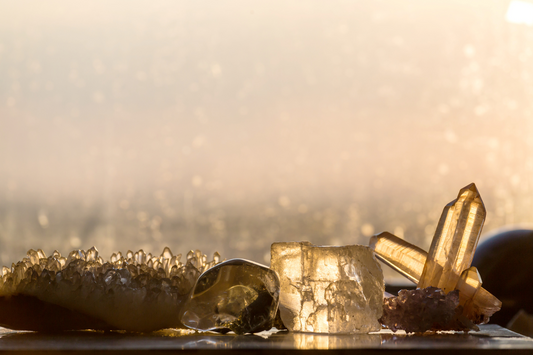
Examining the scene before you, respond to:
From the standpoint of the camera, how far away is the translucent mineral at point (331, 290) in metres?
0.66

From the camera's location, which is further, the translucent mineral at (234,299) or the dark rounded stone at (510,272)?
the dark rounded stone at (510,272)

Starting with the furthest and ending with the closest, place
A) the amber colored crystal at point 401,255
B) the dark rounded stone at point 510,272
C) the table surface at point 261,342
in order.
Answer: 1. the dark rounded stone at point 510,272
2. the amber colored crystal at point 401,255
3. the table surface at point 261,342

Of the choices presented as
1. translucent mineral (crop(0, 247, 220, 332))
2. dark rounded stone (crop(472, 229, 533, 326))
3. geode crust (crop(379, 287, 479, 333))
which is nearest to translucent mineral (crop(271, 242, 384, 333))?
geode crust (crop(379, 287, 479, 333))

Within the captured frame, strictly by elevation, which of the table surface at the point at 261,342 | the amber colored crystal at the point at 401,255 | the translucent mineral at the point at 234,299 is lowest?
the table surface at the point at 261,342

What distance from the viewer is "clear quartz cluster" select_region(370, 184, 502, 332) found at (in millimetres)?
677

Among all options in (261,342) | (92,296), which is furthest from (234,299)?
(92,296)

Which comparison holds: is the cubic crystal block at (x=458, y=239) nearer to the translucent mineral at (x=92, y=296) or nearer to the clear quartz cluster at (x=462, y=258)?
the clear quartz cluster at (x=462, y=258)

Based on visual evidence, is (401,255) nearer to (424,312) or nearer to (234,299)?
(424,312)

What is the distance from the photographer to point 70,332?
0.66 metres

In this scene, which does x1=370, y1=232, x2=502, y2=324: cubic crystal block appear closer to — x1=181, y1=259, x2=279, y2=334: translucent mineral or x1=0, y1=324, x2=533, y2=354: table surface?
x1=0, y1=324, x2=533, y2=354: table surface

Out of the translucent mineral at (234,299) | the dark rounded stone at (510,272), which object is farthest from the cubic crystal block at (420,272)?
the dark rounded stone at (510,272)

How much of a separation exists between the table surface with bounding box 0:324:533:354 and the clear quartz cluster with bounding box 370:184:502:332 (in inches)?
1.6

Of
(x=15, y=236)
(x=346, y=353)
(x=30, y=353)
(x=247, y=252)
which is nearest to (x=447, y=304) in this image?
(x=346, y=353)

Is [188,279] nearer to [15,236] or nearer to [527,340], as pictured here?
[527,340]
